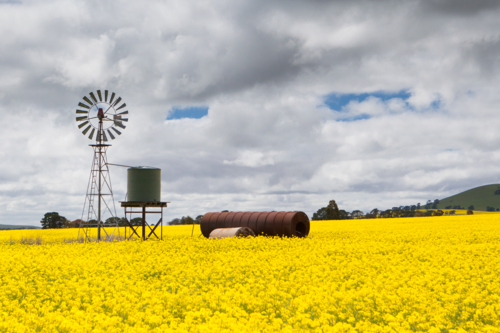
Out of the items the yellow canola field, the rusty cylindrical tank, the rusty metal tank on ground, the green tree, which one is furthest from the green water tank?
the green tree

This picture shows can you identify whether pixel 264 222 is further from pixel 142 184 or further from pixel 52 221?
pixel 52 221

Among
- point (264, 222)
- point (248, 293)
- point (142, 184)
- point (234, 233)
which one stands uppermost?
point (142, 184)

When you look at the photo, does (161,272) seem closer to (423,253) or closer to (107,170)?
(423,253)

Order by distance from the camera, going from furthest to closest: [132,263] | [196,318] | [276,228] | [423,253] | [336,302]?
[276,228] < [423,253] < [132,263] < [336,302] < [196,318]

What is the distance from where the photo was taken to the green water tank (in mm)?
29708

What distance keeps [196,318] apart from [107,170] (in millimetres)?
22276

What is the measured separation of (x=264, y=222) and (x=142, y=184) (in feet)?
30.8

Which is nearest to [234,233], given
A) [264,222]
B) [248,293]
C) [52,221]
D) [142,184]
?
[264,222]

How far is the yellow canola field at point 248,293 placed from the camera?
27.9 feet

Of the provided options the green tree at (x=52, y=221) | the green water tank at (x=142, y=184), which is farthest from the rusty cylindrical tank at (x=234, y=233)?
the green tree at (x=52, y=221)

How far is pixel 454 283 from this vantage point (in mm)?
11703

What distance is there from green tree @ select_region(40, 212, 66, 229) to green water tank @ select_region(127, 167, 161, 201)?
4624cm

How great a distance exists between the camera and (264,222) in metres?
Result: 28.8

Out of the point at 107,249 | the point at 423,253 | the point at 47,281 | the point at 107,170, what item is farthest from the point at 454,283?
the point at 107,170
